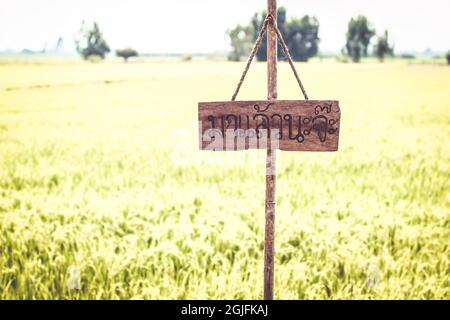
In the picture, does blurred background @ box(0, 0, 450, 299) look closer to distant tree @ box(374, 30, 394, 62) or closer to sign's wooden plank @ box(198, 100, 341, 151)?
sign's wooden plank @ box(198, 100, 341, 151)

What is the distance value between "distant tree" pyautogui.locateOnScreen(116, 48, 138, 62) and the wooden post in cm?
4328

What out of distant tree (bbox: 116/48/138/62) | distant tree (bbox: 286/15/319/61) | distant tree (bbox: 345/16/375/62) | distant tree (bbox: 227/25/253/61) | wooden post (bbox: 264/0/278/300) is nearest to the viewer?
wooden post (bbox: 264/0/278/300)

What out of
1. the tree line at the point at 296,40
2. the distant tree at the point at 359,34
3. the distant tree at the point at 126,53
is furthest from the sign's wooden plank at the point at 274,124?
the distant tree at the point at 126,53

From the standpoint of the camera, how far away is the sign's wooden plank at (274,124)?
1340 mm

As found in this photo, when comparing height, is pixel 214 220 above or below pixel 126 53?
below

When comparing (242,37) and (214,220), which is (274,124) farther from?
(242,37)

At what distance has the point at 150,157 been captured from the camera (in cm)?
629

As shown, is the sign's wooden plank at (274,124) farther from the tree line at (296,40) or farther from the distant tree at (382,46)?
the distant tree at (382,46)

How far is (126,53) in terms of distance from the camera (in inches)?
1683

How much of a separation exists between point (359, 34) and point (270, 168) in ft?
134

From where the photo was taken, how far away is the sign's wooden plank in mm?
1340

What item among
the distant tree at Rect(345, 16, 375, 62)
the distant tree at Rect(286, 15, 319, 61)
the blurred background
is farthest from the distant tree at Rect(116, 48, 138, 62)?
the blurred background

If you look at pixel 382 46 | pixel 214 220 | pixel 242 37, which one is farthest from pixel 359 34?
pixel 214 220
